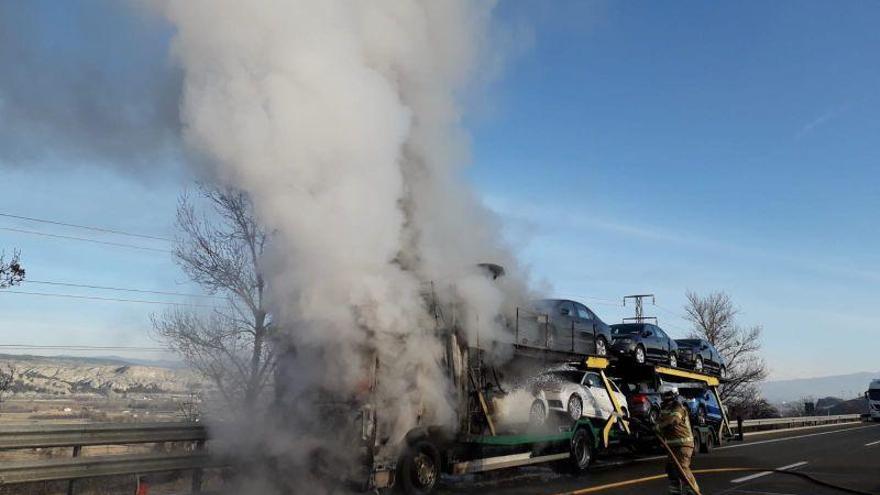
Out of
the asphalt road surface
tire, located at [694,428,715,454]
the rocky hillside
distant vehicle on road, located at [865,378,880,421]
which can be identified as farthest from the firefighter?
distant vehicle on road, located at [865,378,880,421]

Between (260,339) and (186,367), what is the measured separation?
158cm

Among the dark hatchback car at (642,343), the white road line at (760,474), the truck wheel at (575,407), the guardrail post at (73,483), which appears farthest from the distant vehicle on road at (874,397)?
the guardrail post at (73,483)

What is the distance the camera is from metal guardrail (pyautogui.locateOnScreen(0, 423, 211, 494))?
6.32 m

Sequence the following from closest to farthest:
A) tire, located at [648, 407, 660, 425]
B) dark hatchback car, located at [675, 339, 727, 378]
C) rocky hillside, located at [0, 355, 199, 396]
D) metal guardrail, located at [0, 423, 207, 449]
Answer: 1. metal guardrail, located at [0, 423, 207, 449]
2. rocky hillside, located at [0, 355, 199, 396]
3. tire, located at [648, 407, 660, 425]
4. dark hatchback car, located at [675, 339, 727, 378]

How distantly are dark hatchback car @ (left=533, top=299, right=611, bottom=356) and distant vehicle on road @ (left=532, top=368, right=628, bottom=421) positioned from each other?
1.78 feet

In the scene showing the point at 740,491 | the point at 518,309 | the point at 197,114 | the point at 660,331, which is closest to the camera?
the point at 197,114

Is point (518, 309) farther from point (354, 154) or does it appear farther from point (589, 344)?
point (354, 154)

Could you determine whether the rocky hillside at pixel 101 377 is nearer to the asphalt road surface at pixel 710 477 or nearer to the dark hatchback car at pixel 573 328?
the asphalt road surface at pixel 710 477

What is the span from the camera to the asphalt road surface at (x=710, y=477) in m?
9.39

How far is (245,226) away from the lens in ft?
42.8

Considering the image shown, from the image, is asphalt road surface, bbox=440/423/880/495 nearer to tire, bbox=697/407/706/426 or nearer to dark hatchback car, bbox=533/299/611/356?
tire, bbox=697/407/706/426

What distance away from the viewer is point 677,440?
27.2ft

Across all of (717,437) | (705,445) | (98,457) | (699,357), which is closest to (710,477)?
(705,445)

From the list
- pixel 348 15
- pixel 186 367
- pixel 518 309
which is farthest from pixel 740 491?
pixel 186 367
